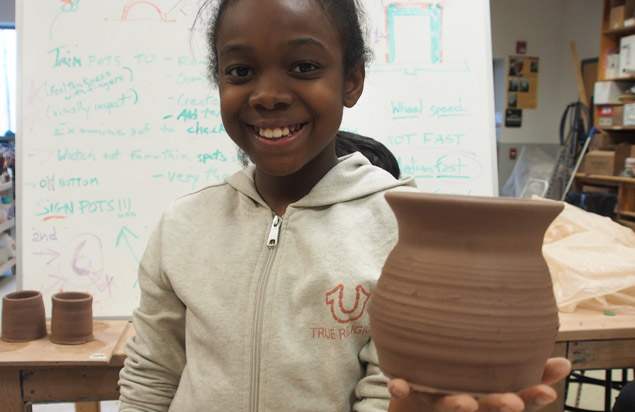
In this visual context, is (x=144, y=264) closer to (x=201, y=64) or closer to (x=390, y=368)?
(x=390, y=368)

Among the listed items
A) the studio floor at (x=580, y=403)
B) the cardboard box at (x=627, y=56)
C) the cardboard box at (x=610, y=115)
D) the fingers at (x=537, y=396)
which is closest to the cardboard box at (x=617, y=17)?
the cardboard box at (x=627, y=56)

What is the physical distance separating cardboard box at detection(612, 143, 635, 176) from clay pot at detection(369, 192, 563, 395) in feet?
14.9

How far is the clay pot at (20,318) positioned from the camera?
1.37m

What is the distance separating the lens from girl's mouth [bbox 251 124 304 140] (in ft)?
2.70

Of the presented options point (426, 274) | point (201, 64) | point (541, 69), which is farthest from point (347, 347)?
point (541, 69)

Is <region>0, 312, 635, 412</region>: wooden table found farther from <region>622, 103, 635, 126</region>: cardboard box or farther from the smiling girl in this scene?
<region>622, 103, 635, 126</region>: cardboard box

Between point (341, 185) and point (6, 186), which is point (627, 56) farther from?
point (6, 186)

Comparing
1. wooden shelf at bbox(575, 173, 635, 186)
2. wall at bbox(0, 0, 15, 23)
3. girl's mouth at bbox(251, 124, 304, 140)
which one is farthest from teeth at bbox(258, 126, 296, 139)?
wall at bbox(0, 0, 15, 23)

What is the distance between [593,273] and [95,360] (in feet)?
4.42

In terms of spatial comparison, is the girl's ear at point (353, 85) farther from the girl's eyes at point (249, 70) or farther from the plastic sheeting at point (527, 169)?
the plastic sheeting at point (527, 169)

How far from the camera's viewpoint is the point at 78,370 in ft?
4.45

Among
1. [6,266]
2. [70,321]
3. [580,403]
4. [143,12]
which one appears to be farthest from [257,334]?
[6,266]

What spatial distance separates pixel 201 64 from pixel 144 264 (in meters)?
1.04

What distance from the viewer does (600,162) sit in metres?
4.68
